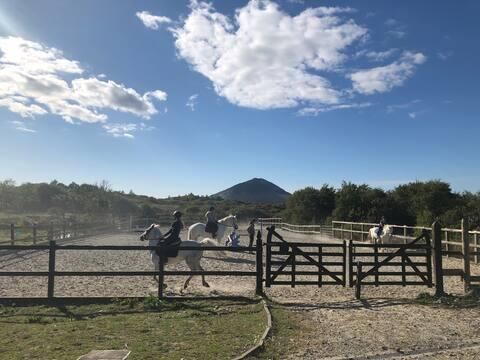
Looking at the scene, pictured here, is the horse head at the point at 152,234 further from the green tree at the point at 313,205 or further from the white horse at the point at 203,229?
the green tree at the point at 313,205

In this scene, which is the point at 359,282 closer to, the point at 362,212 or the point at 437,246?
the point at 437,246

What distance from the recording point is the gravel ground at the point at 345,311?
7031 mm

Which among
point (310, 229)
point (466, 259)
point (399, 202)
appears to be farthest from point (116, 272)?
point (399, 202)

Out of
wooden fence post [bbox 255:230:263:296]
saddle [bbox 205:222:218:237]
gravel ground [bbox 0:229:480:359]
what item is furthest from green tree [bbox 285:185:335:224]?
wooden fence post [bbox 255:230:263:296]

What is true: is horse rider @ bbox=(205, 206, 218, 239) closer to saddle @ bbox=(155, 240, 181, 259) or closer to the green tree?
saddle @ bbox=(155, 240, 181, 259)

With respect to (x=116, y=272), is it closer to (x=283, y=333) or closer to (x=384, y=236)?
(x=283, y=333)

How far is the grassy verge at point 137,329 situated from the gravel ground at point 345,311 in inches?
43.2

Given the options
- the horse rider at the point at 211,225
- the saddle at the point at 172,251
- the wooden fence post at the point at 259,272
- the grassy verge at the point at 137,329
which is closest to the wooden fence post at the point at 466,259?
the wooden fence post at the point at 259,272

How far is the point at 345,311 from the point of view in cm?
973

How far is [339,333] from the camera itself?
7.94 metres

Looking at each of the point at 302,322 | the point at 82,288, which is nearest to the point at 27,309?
the point at 82,288

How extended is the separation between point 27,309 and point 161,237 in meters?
4.00

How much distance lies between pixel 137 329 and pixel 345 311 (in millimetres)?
4429

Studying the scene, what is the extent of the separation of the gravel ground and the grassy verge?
1.10m
